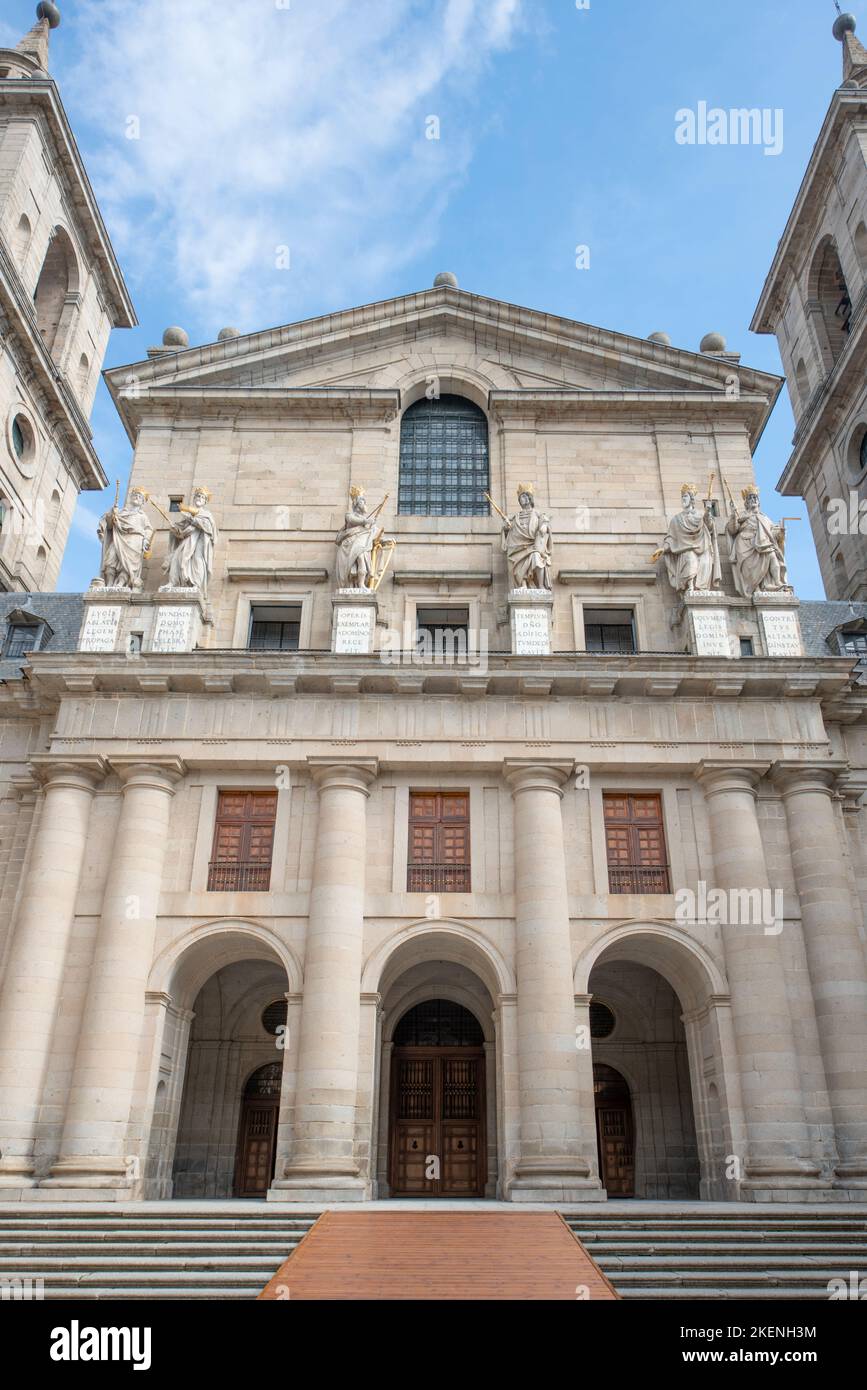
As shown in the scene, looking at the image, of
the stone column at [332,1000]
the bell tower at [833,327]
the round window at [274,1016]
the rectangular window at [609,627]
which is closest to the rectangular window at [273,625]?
the stone column at [332,1000]

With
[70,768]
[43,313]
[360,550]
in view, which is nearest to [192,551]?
[360,550]

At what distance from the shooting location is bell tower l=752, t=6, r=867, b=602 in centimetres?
3650

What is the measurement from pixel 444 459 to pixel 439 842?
1187cm

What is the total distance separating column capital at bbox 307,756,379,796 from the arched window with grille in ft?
27.8

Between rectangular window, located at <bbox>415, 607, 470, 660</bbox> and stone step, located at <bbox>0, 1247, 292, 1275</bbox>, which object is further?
rectangular window, located at <bbox>415, 607, 470, 660</bbox>

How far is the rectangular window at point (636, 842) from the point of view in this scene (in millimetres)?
21219

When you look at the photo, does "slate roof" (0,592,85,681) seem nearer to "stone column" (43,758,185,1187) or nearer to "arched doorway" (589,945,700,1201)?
"stone column" (43,758,185,1187)

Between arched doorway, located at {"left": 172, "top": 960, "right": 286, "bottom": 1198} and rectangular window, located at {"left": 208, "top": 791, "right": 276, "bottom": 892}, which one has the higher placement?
rectangular window, located at {"left": 208, "top": 791, "right": 276, "bottom": 892}

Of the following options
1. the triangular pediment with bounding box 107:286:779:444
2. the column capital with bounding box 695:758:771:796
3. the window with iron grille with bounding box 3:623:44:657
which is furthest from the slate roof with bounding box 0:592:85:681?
the column capital with bounding box 695:758:771:796

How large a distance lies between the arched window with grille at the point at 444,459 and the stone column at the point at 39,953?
11.4m

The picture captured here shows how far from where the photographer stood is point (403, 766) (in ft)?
71.5

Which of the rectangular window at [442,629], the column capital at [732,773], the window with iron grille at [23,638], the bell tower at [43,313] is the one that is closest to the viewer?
the column capital at [732,773]

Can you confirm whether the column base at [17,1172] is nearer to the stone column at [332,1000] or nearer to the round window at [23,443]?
the stone column at [332,1000]

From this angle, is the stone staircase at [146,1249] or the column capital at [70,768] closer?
the stone staircase at [146,1249]
